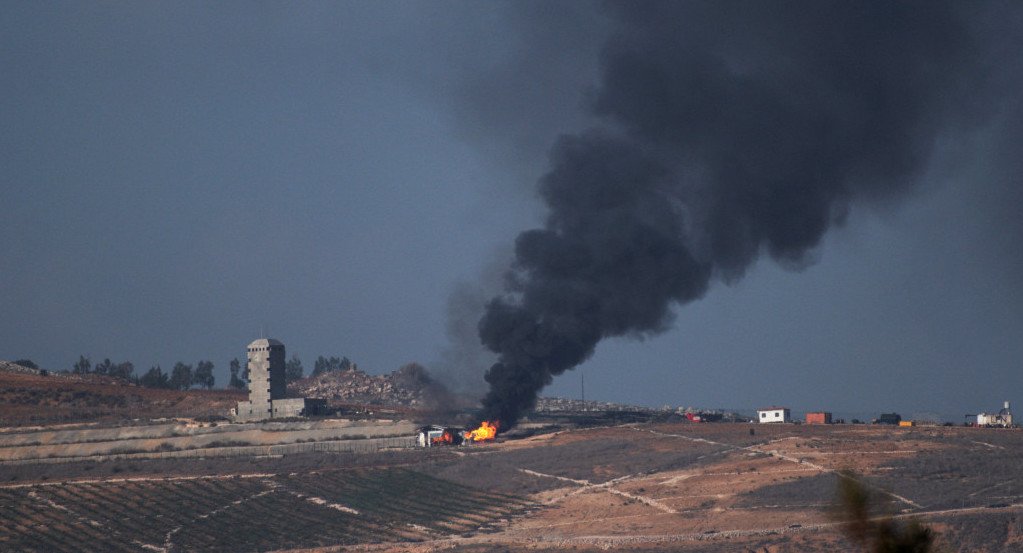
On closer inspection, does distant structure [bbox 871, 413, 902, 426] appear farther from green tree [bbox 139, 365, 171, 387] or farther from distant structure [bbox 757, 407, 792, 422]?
green tree [bbox 139, 365, 171, 387]

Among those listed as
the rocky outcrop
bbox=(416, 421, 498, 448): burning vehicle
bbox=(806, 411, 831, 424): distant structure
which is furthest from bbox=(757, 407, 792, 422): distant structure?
the rocky outcrop

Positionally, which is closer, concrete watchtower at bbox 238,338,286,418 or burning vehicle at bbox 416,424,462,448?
burning vehicle at bbox 416,424,462,448

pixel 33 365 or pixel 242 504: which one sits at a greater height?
pixel 33 365

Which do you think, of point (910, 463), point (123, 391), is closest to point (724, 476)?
A: point (910, 463)

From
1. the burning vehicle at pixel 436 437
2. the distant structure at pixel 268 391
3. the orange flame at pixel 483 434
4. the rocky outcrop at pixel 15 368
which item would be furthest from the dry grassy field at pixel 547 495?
the rocky outcrop at pixel 15 368

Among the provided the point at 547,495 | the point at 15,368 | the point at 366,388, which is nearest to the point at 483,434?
the point at 547,495

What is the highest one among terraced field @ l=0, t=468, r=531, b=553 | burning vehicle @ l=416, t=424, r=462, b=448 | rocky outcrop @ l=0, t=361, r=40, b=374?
rocky outcrop @ l=0, t=361, r=40, b=374

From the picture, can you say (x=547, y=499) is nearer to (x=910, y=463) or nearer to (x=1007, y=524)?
(x=910, y=463)
